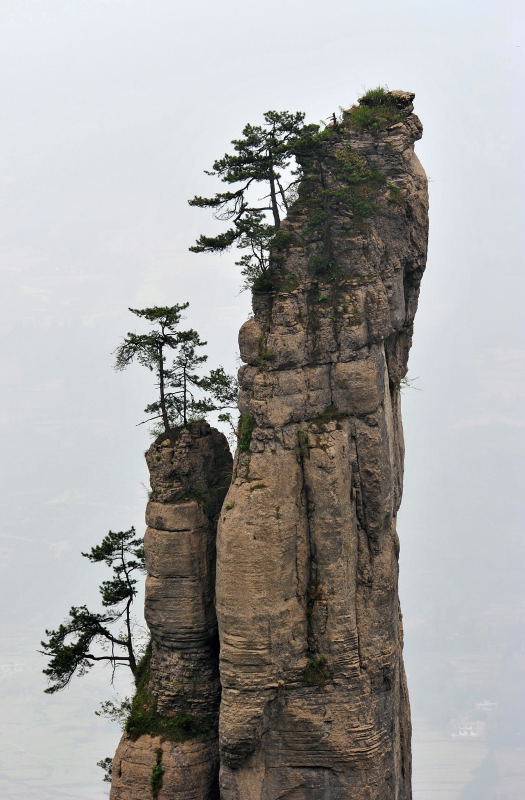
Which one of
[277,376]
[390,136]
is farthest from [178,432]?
[390,136]

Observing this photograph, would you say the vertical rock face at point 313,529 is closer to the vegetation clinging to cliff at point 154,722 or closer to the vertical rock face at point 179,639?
the vertical rock face at point 179,639

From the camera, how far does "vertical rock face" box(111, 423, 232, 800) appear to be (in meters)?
51.0

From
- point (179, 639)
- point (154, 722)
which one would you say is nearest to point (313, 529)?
point (179, 639)

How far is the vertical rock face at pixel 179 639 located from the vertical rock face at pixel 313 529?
9.50ft

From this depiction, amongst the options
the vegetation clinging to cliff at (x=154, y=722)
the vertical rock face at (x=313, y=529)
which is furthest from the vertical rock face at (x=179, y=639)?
the vertical rock face at (x=313, y=529)

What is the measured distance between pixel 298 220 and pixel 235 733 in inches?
750

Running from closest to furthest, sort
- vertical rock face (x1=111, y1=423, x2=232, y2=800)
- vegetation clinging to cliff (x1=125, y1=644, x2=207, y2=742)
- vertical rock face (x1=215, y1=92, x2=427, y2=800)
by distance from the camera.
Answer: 1. vertical rock face (x1=215, y1=92, x2=427, y2=800)
2. vertical rock face (x1=111, y1=423, x2=232, y2=800)
3. vegetation clinging to cliff (x1=125, y1=644, x2=207, y2=742)

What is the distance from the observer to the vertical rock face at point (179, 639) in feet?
167

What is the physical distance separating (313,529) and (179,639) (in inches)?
296

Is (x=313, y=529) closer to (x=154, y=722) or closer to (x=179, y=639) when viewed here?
(x=179, y=639)

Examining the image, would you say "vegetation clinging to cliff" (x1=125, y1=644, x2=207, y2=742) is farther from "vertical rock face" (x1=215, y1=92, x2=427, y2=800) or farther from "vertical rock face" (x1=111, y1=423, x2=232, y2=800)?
"vertical rock face" (x1=215, y1=92, x2=427, y2=800)

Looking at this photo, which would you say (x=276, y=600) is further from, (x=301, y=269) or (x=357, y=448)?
(x=301, y=269)

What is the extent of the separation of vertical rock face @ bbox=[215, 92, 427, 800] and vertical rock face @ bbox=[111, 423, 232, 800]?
2896mm

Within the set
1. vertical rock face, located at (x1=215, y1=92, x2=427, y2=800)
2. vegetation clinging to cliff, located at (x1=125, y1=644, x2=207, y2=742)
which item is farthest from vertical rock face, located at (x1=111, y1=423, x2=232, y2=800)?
vertical rock face, located at (x1=215, y1=92, x2=427, y2=800)
